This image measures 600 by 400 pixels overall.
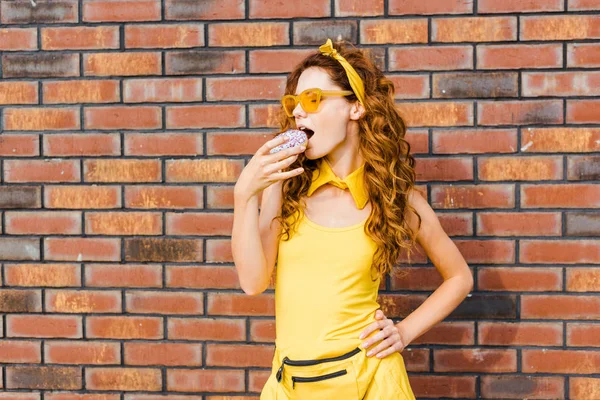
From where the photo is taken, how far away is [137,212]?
3055 mm

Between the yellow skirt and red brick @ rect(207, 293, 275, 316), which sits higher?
red brick @ rect(207, 293, 275, 316)

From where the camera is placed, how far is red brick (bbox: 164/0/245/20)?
2.98 meters

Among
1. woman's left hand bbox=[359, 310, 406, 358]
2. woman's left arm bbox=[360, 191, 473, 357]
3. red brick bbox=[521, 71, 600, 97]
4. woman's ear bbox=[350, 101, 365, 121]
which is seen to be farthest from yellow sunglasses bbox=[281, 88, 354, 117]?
red brick bbox=[521, 71, 600, 97]

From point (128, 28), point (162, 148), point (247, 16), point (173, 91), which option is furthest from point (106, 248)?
point (247, 16)

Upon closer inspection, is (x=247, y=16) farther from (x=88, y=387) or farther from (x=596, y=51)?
(x=88, y=387)

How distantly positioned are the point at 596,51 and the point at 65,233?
2.24m

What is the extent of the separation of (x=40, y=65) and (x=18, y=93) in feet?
0.49

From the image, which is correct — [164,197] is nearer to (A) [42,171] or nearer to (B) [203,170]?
(B) [203,170]

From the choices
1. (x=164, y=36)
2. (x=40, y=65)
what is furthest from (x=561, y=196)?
(x=40, y=65)

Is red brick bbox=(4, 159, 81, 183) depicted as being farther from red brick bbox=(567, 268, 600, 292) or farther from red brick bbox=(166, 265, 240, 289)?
red brick bbox=(567, 268, 600, 292)

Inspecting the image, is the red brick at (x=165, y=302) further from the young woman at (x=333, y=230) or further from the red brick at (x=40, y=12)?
the red brick at (x=40, y=12)

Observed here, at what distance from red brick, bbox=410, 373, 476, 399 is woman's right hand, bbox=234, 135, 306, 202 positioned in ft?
4.03

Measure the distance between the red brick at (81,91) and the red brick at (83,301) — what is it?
2.59 ft

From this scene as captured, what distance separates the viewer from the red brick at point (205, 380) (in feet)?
10.0
